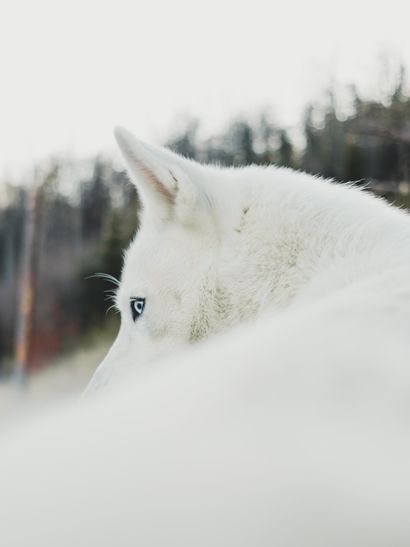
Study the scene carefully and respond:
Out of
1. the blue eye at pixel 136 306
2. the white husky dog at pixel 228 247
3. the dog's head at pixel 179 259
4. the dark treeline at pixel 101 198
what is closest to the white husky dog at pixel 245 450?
the white husky dog at pixel 228 247

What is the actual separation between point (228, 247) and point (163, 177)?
0.51 metres

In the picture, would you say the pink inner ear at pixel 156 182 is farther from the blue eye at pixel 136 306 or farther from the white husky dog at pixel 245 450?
the white husky dog at pixel 245 450

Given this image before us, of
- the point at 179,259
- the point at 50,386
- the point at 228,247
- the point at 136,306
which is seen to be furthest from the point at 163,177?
the point at 50,386

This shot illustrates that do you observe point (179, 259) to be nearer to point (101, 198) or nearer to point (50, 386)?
point (50, 386)

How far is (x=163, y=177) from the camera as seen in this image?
128 inches

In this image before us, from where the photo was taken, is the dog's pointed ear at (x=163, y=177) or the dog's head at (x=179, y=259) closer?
the dog's head at (x=179, y=259)

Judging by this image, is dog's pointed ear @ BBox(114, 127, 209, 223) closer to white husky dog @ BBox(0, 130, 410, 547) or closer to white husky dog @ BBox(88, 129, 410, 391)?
white husky dog @ BBox(88, 129, 410, 391)

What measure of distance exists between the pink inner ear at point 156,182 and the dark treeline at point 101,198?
14.6m

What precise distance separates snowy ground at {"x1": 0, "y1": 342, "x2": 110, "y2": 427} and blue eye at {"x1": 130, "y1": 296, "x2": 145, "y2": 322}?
51.5 feet

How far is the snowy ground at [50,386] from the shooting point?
67.5 feet

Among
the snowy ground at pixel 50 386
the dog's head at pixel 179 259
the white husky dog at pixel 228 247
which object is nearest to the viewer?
the white husky dog at pixel 228 247

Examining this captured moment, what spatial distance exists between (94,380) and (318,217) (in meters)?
1.52

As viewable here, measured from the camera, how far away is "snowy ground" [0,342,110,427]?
2056 cm

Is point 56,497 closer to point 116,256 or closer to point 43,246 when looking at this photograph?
point 116,256
